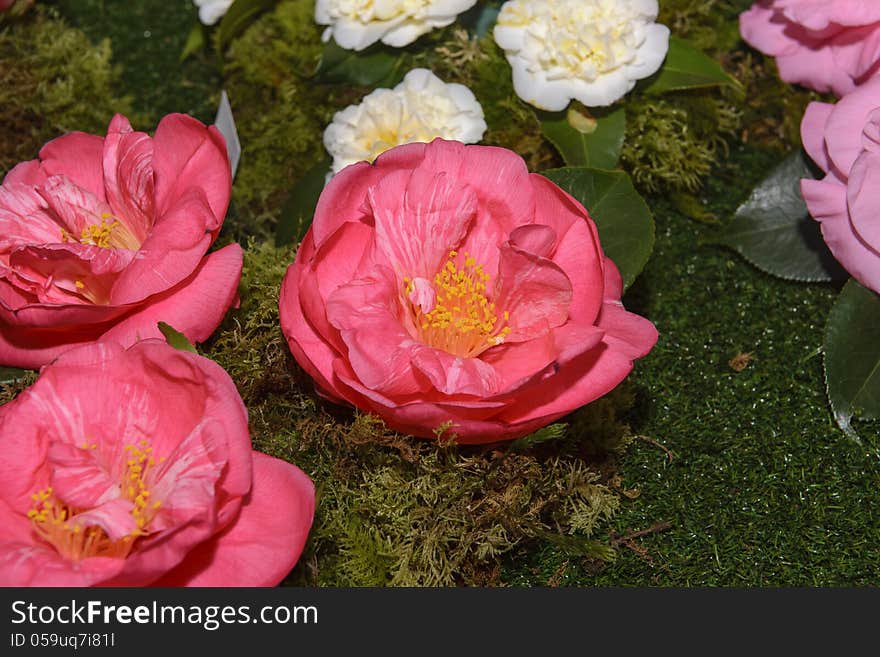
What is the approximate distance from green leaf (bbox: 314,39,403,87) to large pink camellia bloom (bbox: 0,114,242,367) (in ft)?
0.99

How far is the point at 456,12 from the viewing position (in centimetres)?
115

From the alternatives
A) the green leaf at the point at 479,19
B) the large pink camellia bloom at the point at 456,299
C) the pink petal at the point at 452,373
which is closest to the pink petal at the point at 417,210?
the large pink camellia bloom at the point at 456,299

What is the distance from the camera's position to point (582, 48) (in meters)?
1.08

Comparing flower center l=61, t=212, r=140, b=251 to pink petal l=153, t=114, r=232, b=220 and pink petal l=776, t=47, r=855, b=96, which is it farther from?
pink petal l=776, t=47, r=855, b=96

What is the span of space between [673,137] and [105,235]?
601mm

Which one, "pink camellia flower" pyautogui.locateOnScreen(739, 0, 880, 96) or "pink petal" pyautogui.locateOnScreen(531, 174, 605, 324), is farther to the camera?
"pink camellia flower" pyautogui.locateOnScreen(739, 0, 880, 96)

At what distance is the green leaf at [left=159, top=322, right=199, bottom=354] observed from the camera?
0.83 m

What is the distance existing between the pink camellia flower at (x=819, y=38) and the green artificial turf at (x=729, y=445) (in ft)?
0.27

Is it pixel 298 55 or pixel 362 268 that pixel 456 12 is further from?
pixel 362 268

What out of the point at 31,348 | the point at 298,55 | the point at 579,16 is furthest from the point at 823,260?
the point at 31,348

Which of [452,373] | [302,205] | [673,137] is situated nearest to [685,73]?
[673,137]

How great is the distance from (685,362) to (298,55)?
1.89 feet

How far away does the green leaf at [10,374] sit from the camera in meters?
0.95

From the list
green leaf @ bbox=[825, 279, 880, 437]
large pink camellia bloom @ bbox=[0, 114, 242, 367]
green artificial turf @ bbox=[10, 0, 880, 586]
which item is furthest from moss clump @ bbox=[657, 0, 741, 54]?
large pink camellia bloom @ bbox=[0, 114, 242, 367]
